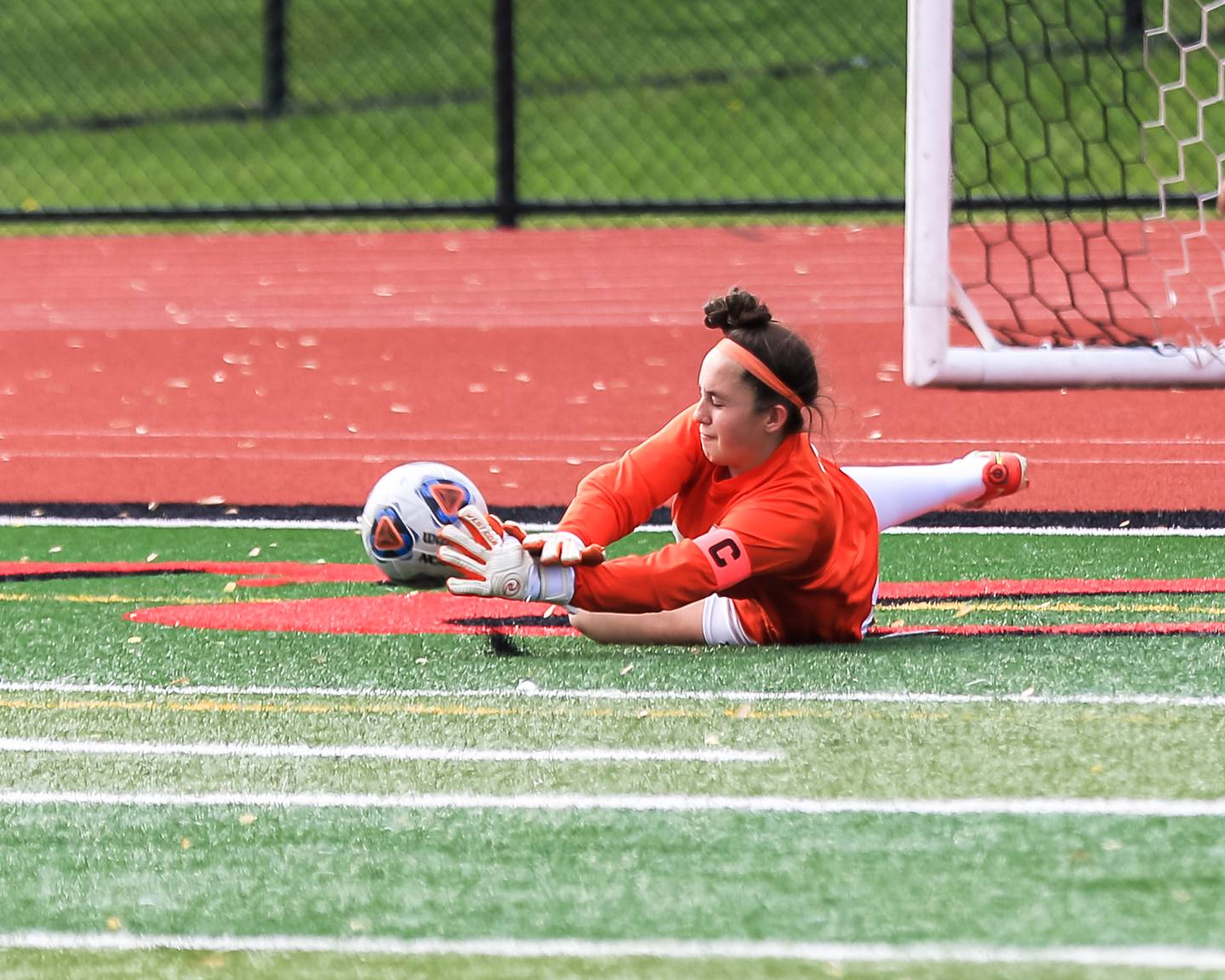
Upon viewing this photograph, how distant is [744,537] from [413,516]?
1.04 m

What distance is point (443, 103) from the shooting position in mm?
21375

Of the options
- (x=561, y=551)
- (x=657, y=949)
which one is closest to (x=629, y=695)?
(x=561, y=551)

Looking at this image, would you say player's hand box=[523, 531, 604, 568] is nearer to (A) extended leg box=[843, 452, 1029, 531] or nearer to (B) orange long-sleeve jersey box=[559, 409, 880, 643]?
(B) orange long-sleeve jersey box=[559, 409, 880, 643]

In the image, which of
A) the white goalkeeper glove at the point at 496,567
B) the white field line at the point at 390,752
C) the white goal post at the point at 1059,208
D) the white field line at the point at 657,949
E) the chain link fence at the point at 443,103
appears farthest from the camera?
the chain link fence at the point at 443,103

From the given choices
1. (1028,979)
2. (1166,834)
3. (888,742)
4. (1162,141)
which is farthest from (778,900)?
(1162,141)

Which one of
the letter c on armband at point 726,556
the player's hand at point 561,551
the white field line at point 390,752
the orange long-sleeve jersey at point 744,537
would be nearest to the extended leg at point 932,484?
the orange long-sleeve jersey at point 744,537

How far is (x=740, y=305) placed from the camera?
4383 millimetres

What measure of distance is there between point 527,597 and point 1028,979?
1.85 m

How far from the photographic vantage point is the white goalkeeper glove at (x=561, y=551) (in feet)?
13.7

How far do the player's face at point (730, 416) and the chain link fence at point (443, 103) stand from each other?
511 inches

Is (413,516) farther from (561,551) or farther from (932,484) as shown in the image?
(932,484)

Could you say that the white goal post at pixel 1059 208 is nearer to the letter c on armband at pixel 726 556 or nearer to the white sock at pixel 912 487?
the white sock at pixel 912 487

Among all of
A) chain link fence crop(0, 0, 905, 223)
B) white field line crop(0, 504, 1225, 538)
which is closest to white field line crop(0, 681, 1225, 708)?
white field line crop(0, 504, 1225, 538)

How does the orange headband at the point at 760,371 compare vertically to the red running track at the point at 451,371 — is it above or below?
above
